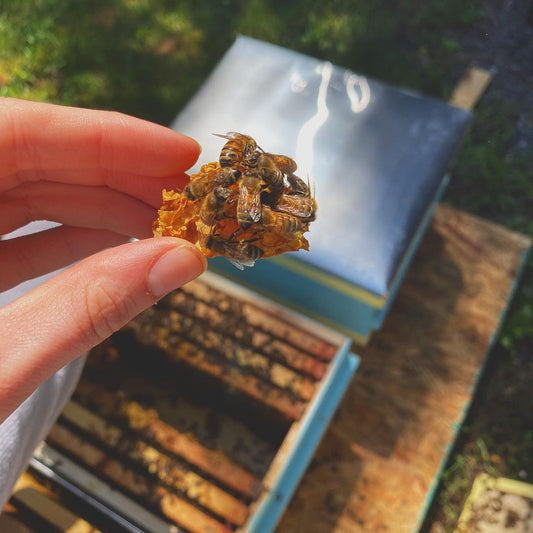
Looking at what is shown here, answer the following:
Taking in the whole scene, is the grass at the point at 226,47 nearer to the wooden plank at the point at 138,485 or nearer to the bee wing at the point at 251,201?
the wooden plank at the point at 138,485

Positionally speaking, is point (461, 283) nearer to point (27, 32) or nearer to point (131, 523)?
point (131, 523)

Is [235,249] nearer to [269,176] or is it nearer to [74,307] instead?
[269,176]

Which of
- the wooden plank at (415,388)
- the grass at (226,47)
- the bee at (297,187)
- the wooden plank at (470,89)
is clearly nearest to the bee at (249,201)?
the bee at (297,187)

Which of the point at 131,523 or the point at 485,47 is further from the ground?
the point at 485,47

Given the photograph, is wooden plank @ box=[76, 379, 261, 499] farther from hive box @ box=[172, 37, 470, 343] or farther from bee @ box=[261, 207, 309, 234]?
bee @ box=[261, 207, 309, 234]

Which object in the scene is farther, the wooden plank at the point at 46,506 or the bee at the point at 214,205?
the wooden plank at the point at 46,506

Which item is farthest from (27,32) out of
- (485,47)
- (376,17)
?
(485,47)
